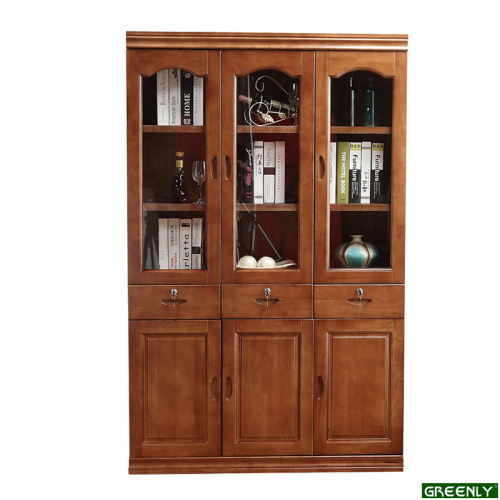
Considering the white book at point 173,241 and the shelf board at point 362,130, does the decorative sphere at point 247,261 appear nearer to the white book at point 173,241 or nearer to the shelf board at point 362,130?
the white book at point 173,241

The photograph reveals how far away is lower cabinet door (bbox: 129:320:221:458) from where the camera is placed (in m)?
3.35

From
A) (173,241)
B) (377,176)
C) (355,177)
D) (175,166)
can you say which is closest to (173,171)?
(175,166)

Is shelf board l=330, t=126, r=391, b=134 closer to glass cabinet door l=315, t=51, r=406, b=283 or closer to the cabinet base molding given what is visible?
glass cabinet door l=315, t=51, r=406, b=283

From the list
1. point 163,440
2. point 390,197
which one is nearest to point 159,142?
point 390,197

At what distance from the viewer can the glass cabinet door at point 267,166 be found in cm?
331

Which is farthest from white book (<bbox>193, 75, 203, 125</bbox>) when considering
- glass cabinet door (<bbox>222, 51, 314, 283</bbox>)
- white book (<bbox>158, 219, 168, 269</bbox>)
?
white book (<bbox>158, 219, 168, 269</bbox>)

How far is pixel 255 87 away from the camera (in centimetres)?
338

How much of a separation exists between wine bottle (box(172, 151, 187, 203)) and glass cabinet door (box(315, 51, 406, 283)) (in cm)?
74

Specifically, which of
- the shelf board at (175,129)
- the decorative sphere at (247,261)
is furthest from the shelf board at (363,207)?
the shelf board at (175,129)

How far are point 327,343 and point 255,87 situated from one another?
4.74 feet

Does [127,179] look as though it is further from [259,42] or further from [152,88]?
[259,42]

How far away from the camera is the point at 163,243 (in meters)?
3.42

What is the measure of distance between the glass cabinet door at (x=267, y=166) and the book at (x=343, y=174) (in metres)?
0.18

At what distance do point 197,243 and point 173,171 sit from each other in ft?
1.37
